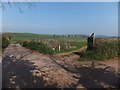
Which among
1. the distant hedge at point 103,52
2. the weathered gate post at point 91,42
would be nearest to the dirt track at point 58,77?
the distant hedge at point 103,52

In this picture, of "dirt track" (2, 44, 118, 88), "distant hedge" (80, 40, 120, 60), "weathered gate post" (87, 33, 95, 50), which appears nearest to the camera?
"dirt track" (2, 44, 118, 88)

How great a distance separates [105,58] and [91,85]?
6.64 meters

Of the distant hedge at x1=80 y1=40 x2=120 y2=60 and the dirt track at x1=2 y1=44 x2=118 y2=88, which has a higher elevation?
the distant hedge at x1=80 y1=40 x2=120 y2=60

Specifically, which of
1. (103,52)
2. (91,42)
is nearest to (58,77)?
(103,52)

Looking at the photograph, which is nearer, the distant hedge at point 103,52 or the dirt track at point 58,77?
the dirt track at point 58,77

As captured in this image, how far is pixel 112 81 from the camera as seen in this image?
9.31 m

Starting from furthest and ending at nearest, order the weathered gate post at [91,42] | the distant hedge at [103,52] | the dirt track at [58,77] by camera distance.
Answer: the weathered gate post at [91,42] < the distant hedge at [103,52] < the dirt track at [58,77]

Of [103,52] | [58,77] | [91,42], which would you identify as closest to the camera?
[58,77]

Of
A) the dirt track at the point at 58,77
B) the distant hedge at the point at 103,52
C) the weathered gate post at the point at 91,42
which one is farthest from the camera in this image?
the weathered gate post at the point at 91,42

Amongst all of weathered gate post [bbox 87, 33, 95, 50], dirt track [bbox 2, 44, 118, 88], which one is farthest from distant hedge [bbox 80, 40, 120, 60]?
dirt track [bbox 2, 44, 118, 88]

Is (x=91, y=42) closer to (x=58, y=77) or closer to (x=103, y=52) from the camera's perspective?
(x=103, y=52)

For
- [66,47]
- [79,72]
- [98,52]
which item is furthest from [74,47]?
[79,72]

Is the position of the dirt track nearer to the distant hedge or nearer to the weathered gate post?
the distant hedge

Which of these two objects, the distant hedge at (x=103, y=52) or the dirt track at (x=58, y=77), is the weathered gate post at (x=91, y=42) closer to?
the distant hedge at (x=103, y=52)
